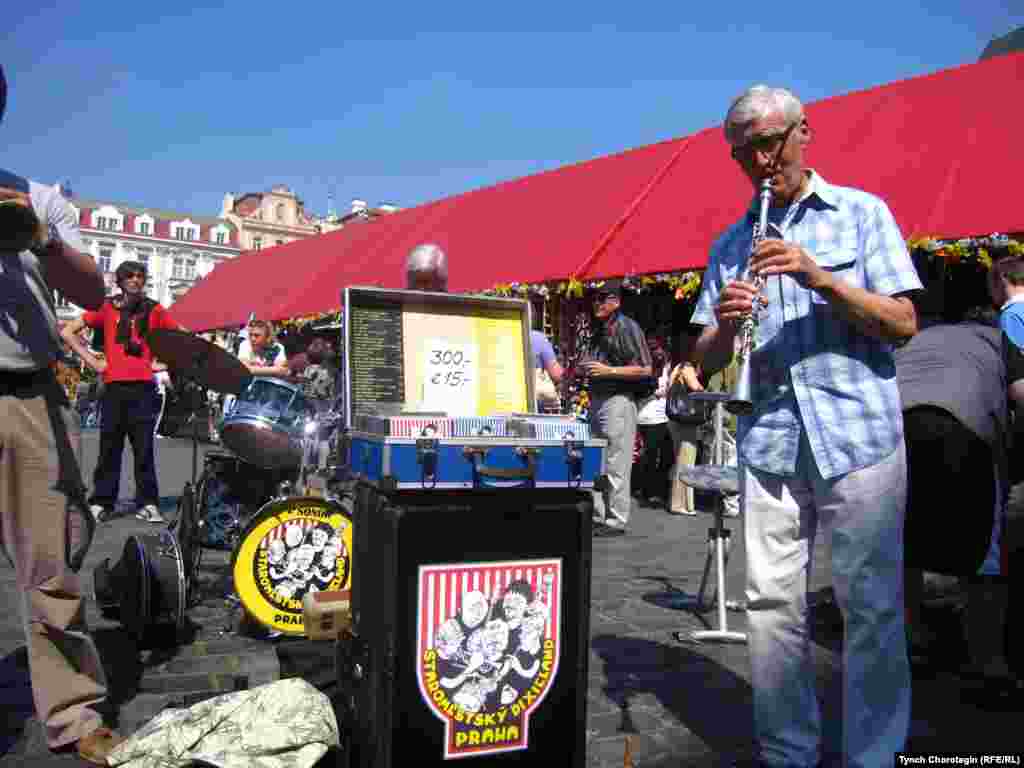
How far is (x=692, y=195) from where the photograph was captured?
31.3 ft

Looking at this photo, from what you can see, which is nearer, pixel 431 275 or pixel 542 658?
pixel 542 658

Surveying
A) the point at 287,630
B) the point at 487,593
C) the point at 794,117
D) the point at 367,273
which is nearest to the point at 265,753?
the point at 487,593

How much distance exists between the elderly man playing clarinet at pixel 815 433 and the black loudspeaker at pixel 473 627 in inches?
25.0

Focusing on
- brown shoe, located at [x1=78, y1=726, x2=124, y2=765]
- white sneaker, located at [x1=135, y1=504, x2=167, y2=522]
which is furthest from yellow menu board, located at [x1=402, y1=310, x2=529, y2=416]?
white sneaker, located at [x1=135, y1=504, x2=167, y2=522]

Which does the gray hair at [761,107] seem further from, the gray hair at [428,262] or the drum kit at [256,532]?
the drum kit at [256,532]

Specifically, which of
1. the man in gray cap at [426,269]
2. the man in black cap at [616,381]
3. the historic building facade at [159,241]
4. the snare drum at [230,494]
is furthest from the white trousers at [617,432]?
the historic building facade at [159,241]

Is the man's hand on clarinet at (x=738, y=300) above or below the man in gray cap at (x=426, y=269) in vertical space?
below

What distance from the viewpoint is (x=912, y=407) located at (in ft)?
12.5

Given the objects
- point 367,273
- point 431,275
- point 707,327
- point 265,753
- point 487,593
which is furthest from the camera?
point 367,273

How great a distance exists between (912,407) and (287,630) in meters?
3.20

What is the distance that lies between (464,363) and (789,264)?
110cm

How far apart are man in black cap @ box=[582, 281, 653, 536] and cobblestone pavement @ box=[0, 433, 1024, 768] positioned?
65.2 inches

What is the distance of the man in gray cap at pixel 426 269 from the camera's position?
3773 mm

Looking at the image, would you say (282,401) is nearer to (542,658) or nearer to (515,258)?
(542,658)
